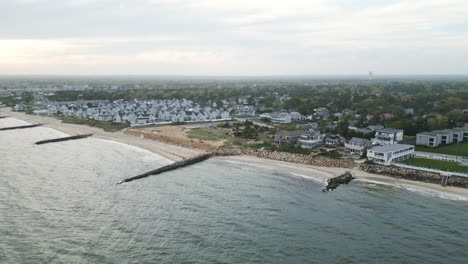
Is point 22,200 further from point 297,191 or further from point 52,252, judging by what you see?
point 297,191

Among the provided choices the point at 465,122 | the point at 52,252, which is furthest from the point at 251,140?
the point at 465,122

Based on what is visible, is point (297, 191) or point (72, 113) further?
point (72, 113)

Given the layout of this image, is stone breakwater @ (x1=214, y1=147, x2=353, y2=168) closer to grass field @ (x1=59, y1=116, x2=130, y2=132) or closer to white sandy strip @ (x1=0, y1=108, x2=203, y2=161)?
white sandy strip @ (x1=0, y1=108, x2=203, y2=161)

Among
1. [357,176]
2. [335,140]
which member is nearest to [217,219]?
[357,176]

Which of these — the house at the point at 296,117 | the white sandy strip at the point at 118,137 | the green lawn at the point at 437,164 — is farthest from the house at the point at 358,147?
the house at the point at 296,117

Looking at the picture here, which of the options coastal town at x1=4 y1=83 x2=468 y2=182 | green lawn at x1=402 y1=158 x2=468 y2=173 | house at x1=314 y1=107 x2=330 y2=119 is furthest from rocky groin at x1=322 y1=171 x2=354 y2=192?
house at x1=314 y1=107 x2=330 y2=119

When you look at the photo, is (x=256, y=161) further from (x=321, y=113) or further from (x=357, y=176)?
(x=321, y=113)

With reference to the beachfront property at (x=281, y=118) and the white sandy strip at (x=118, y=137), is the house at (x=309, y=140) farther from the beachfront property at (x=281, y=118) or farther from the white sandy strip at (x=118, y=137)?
the beachfront property at (x=281, y=118)
